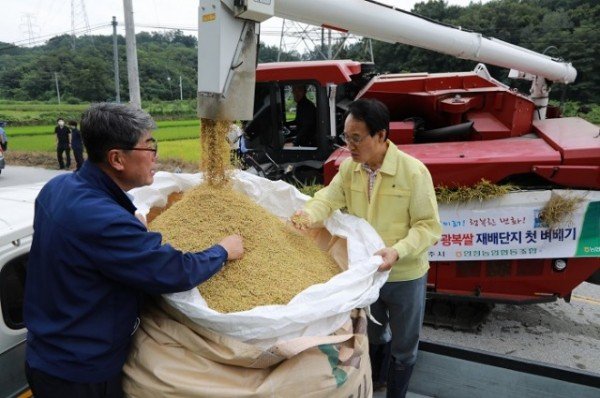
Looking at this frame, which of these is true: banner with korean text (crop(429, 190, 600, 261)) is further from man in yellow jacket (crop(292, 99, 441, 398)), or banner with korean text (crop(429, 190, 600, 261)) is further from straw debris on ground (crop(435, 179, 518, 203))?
man in yellow jacket (crop(292, 99, 441, 398))

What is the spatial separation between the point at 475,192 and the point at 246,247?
2.05m

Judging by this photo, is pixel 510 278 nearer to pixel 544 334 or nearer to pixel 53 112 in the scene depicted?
pixel 544 334

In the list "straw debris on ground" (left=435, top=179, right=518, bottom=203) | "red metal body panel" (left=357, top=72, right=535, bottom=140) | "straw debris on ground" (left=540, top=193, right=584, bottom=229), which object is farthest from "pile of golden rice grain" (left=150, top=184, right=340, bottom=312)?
"red metal body panel" (left=357, top=72, right=535, bottom=140)

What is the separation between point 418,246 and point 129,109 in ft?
4.14

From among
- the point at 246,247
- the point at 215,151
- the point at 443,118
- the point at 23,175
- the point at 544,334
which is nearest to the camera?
the point at 246,247

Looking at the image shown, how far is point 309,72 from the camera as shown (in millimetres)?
3955

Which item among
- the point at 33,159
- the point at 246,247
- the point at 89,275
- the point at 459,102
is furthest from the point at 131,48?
the point at 89,275

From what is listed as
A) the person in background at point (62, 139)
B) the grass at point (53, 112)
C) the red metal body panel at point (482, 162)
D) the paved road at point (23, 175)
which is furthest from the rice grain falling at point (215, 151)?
the grass at point (53, 112)

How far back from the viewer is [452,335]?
12.1ft

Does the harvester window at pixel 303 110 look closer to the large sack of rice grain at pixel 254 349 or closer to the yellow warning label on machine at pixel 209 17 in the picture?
the yellow warning label on machine at pixel 209 17

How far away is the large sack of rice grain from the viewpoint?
1284 mm

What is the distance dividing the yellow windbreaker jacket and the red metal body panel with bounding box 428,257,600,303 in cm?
139

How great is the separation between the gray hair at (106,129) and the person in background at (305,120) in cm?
300

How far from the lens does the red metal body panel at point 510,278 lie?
10.6 ft
